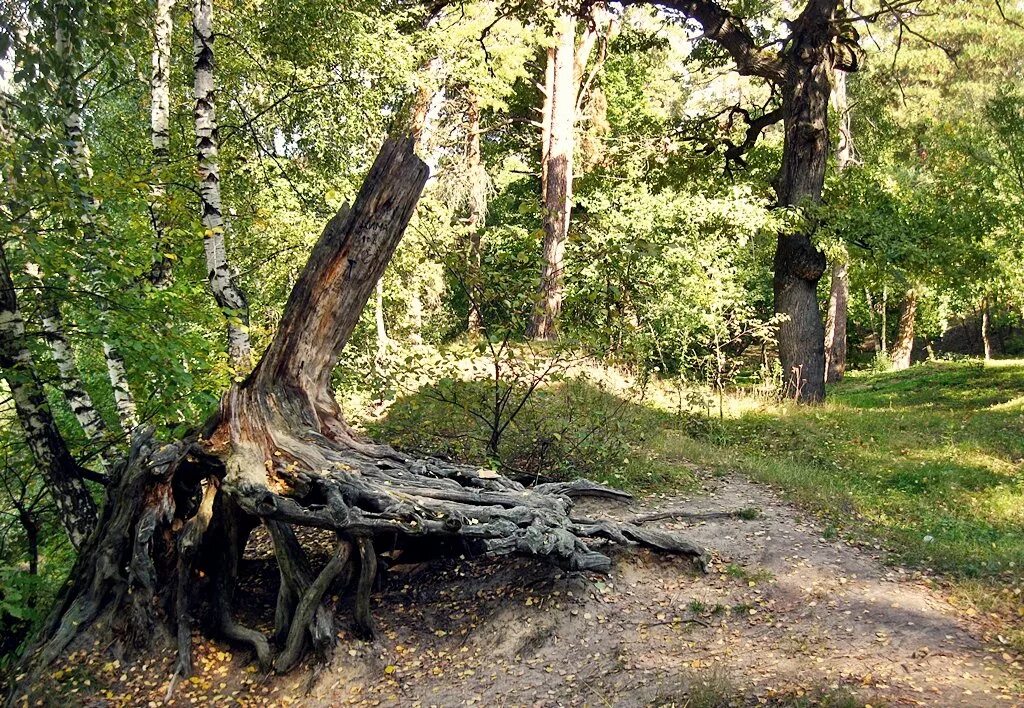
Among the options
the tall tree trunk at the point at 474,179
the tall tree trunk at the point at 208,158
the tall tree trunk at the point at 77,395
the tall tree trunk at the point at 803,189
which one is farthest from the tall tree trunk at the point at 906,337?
the tall tree trunk at the point at 77,395

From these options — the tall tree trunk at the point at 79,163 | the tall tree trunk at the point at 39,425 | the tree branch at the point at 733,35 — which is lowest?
the tall tree trunk at the point at 39,425

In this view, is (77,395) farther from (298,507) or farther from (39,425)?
(298,507)

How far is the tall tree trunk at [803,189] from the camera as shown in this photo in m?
13.0

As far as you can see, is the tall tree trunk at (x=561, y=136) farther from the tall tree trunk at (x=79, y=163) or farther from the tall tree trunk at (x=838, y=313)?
the tall tree trunk at (x=838, y=313)

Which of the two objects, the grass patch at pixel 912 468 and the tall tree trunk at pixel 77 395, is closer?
the grass patch at pixel 912 468

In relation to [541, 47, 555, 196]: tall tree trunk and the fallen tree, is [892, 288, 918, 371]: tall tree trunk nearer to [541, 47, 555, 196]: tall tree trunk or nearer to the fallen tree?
[541, 47, 555, 196]: tall tree trunk

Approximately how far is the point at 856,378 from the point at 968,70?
38.8 ft

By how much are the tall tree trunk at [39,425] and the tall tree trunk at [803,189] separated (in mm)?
11456

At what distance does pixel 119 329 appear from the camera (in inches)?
224

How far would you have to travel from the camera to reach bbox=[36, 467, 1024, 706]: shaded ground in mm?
4609

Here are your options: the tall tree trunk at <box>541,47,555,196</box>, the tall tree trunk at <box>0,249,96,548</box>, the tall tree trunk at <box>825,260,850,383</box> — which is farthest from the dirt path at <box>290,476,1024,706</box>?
the tall tree trunk at <box>825,260,850,383</box>

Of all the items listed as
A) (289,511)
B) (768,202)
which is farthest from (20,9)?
(768,202)

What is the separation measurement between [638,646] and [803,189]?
34.2ft

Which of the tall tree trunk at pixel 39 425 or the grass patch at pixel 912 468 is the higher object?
the tall tree trunk at pixel 39 425
